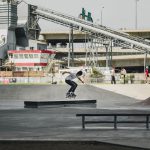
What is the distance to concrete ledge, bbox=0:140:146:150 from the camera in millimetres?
11867

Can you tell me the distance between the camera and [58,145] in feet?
40.9

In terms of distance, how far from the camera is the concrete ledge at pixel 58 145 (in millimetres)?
11867

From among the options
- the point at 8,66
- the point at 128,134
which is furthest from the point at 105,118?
the point at 8,66

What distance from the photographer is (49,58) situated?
3809 inches

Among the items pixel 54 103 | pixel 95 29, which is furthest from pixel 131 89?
pixel 95 29

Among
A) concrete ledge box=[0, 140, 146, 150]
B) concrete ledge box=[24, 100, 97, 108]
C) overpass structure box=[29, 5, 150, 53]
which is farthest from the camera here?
overpass structure box=[29, 5, 150, 53]

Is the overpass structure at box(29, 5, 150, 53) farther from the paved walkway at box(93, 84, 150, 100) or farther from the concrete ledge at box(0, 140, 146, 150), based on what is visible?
the concrete ledge at box(0, 140, 146, 150)

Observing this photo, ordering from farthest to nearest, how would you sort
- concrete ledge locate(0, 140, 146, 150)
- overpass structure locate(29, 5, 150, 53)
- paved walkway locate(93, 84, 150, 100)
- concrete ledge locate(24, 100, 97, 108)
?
overpass structure locate(29, 5, 150, 53) < paved walkway locate(93, 84, 150, 100) < concrete ledge locate(24, 100, 97, 108) < concrete ledge locate(0, 140, 146, 150)

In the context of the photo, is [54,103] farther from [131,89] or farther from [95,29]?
[95,29]

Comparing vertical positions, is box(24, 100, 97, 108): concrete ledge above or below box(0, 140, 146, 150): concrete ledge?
below

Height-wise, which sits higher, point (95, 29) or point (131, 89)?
point (95, 29)

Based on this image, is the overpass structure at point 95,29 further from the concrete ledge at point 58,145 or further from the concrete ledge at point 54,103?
the concrete ledge at point 58,145

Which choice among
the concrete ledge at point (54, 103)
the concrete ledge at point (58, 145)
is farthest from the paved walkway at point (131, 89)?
the concrete ledge at point (58, 145)

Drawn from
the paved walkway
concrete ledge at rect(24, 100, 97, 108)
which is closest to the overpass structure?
the paved walkway
